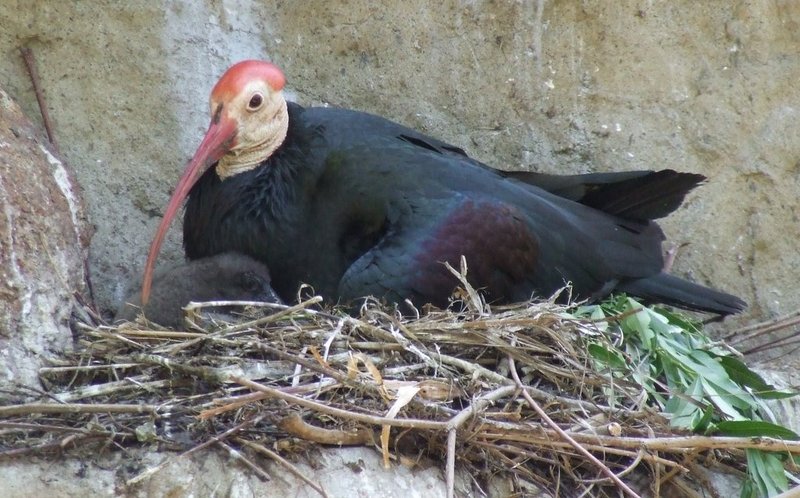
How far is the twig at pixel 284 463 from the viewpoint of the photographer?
2445mm

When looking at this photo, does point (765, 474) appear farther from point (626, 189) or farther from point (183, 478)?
point (183, 478)

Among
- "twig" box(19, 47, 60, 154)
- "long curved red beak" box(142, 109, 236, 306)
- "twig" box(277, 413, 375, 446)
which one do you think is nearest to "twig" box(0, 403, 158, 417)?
"twig" box(277, 413, 375, 446)

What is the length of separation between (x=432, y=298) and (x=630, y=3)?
1360 mm

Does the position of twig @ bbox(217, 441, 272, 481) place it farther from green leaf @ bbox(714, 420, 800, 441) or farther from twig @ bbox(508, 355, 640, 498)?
green leaf @ bbox(714, 420, 800, 441)

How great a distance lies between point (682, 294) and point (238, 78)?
145 cm

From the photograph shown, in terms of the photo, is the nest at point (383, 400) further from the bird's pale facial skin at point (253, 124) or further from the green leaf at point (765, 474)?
the bird's pale facial skin at point (253, 124)

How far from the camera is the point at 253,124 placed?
3.55 meters

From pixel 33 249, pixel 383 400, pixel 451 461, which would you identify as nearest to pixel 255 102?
pixel 33 249

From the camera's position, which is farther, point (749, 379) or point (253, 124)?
point (253, 124)

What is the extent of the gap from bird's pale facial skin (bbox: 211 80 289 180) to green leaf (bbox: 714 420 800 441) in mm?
1552

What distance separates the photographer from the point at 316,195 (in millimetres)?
3529

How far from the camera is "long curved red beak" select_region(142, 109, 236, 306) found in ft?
10.8

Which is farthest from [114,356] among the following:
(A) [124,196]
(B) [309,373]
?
(A) [124,196]

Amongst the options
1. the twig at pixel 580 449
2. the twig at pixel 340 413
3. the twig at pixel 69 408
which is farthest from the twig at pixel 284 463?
the twig at pixel 580 449
